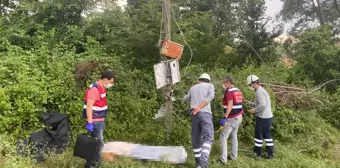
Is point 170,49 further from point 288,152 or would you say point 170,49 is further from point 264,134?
point 288,152

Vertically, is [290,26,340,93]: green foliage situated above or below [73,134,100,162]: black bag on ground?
above

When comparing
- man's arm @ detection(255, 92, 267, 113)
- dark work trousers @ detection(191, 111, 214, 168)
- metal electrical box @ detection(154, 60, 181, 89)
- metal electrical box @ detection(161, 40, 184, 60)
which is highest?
metal electrical box @ detection(161, 40, 184, 60)

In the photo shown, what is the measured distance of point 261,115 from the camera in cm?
635

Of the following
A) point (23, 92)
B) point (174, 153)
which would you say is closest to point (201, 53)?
point (174, 153)

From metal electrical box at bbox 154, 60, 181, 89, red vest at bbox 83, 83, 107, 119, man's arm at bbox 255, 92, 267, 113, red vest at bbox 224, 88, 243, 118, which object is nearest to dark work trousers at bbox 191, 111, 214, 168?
red vest at bbox 224, 88, 243, 118

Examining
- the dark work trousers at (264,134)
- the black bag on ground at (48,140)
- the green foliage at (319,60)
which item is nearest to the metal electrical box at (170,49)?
the dark work trousers at (264,134)

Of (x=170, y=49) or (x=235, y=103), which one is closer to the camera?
(x=235, y=103)

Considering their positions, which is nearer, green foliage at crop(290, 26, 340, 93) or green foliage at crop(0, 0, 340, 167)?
green foliage at crop(0, 0, 340, 167)

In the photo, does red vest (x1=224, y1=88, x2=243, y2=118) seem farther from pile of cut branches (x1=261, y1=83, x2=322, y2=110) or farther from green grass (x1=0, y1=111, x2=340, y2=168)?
pile of cut branches (x1=261, y1=83, x2=322, y2=110)

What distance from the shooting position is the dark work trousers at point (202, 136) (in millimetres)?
5270

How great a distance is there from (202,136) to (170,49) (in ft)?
6.37

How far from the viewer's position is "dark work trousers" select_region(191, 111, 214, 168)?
5270 millimetres

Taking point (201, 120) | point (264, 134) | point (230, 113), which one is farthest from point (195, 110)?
point (264, 134)

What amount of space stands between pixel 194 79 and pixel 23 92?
14.0 feet
